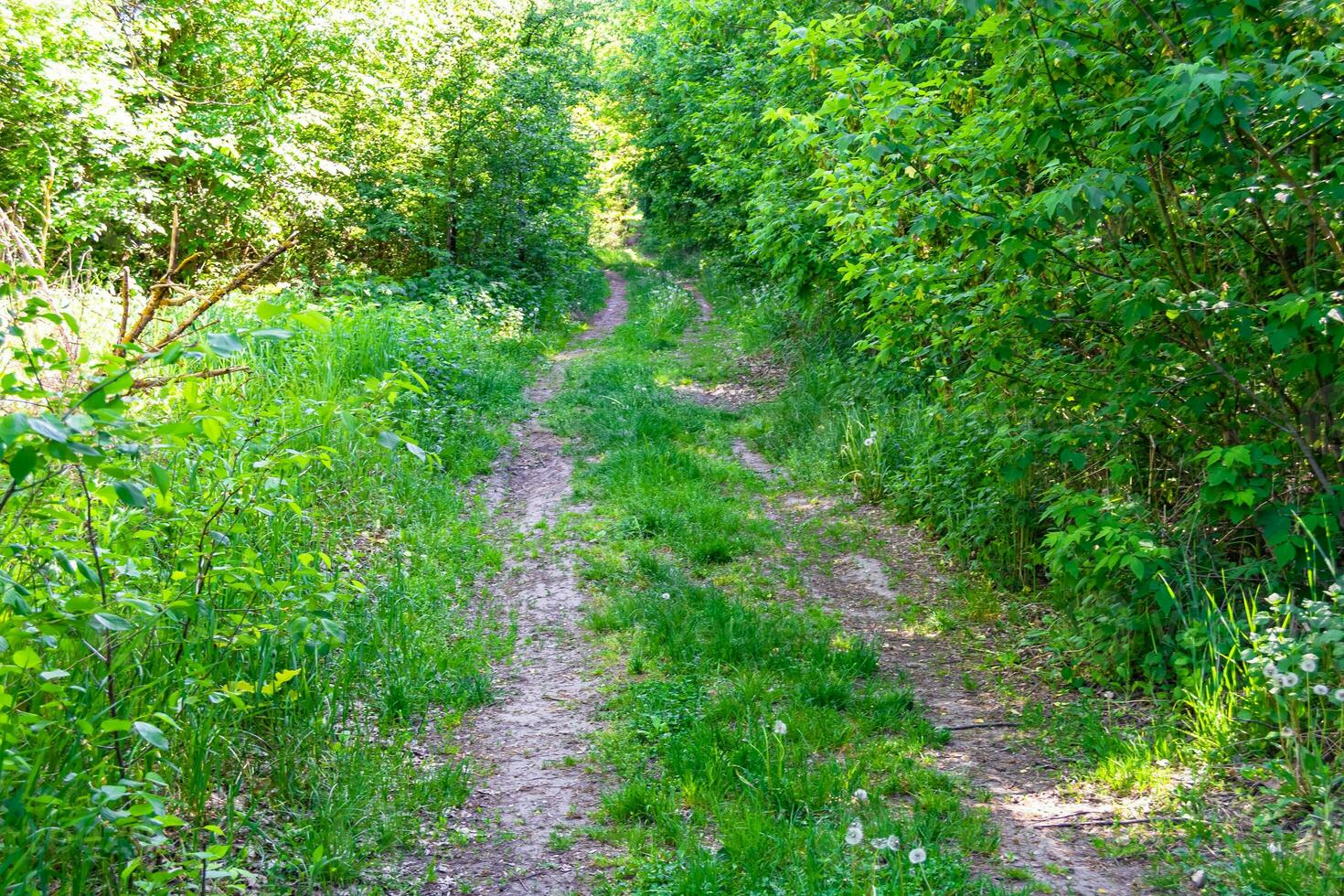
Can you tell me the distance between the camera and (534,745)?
4.43 metres

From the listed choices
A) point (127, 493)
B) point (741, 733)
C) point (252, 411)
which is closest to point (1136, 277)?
point (741, 733)

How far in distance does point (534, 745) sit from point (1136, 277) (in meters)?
3.88

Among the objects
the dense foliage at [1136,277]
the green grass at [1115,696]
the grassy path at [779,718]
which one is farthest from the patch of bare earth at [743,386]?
the dense foliage at [1136,277]

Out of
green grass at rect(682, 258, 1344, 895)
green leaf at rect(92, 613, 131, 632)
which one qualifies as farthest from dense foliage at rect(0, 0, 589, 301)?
green grass at rect(682, 258, 1344, 895)

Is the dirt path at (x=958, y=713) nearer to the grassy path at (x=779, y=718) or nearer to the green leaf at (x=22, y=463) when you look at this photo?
the grassy path at (x=779, y=718)

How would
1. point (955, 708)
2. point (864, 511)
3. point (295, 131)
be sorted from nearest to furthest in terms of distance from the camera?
1. point (955, 708)
2. point (864, 511)
3. point (295, 131)

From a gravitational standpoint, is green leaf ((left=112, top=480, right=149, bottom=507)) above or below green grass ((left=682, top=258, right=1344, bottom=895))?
above

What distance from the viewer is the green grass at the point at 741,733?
335cm

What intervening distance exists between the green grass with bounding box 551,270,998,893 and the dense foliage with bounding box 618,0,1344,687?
1.50 metres

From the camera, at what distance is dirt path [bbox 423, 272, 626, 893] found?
3502 mm

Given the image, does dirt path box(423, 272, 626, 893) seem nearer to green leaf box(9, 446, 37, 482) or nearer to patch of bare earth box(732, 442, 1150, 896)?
patch of bare earth box(732, 442, 1150, 896)

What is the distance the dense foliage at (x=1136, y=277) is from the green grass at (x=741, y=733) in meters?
1.50

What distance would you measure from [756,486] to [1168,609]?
4.49m

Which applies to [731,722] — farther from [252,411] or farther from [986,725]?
[252,411]
